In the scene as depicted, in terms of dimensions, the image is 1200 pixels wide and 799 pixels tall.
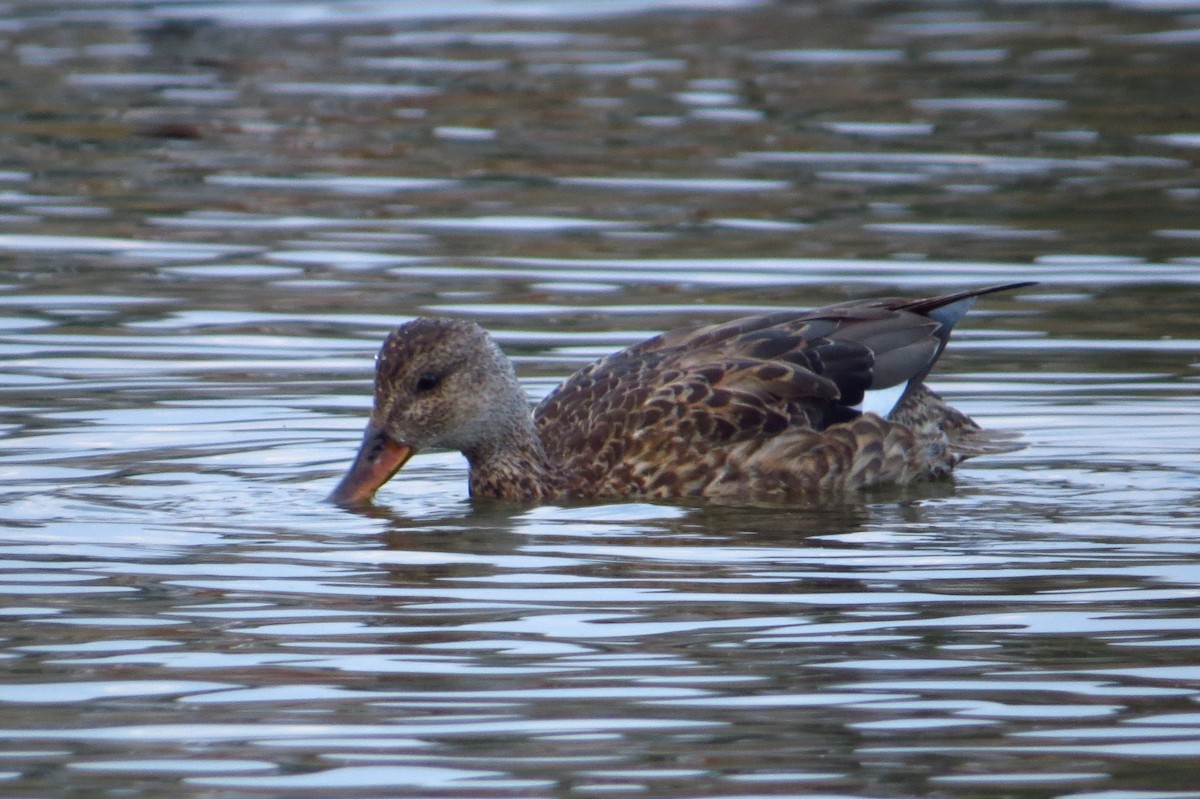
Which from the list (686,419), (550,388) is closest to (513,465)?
(686,419)

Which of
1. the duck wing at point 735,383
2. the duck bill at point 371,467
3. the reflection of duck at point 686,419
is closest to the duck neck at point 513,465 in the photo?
the reflection of duck at point 686,419

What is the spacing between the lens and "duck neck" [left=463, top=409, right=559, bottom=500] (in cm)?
930

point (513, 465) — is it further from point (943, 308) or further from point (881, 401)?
point (943, 308)

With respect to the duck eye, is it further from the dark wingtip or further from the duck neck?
the dark wingtip

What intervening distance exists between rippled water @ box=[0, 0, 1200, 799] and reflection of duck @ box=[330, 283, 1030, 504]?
0.24 metres

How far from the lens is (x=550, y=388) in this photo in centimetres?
1108

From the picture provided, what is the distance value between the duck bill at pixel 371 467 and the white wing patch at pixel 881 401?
5.92 ft

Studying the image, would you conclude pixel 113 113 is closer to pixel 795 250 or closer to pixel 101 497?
pixel 795 250

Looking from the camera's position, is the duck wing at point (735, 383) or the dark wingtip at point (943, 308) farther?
the dark wingtip at point (943, 308)

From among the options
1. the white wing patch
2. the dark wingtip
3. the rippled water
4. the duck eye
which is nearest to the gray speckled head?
the duck eye

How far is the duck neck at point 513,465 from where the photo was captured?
930 centimetres

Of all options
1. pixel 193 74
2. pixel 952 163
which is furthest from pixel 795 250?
pixel 193 74

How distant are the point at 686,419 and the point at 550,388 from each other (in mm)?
1871

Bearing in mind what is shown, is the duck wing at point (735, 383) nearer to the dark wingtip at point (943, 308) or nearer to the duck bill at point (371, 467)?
the dark wingtip at point (943, 308)
